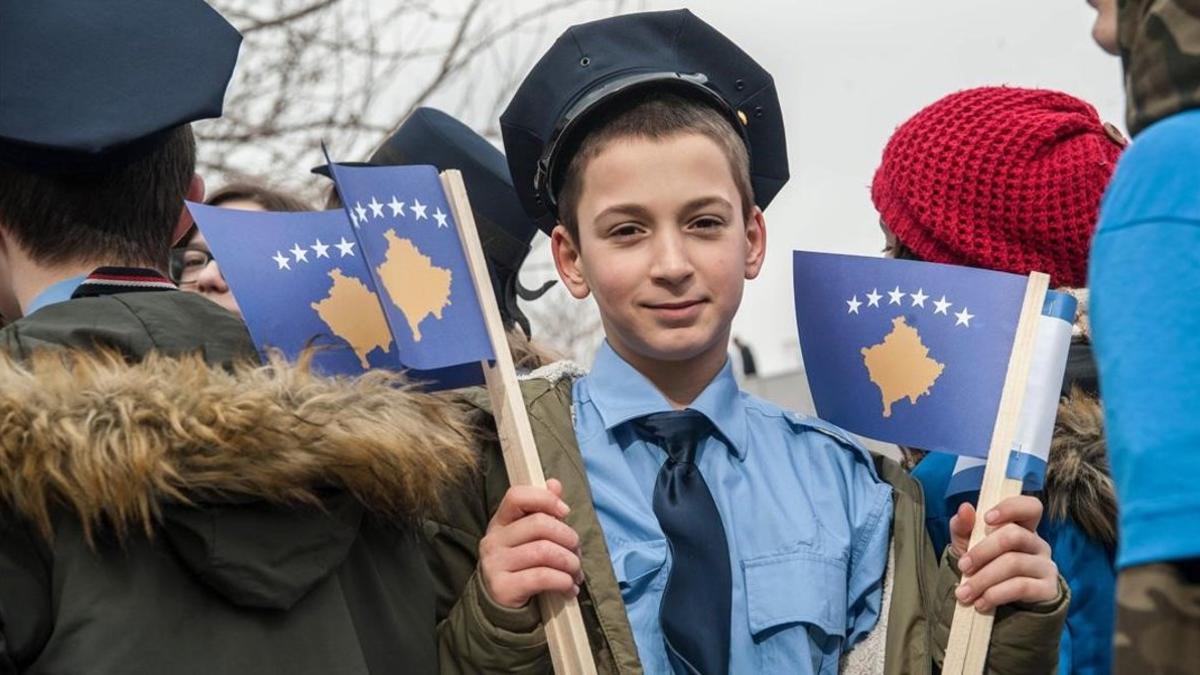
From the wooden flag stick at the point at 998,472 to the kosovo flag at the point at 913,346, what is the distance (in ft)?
0.07

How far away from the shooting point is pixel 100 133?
8.07 feet

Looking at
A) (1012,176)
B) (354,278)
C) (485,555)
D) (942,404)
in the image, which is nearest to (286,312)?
(354,278)

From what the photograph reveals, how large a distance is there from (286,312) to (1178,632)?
1.67 metres

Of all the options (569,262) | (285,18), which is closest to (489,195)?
(569,262)

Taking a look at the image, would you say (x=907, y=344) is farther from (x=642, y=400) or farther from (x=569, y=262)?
(x=569, y=262)

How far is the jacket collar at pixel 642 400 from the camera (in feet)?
9.57

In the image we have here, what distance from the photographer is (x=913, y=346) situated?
3016mm

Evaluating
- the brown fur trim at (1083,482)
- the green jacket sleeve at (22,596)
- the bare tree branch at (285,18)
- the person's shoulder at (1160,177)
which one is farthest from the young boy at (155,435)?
the bare tree branch at (285,18)

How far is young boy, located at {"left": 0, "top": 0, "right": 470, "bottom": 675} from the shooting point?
2.17m

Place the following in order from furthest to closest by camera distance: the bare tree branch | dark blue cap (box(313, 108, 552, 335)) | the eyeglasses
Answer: the bare tree branch < dark blue cap (box(313, 108, 552, 335)) < the eyeglasses

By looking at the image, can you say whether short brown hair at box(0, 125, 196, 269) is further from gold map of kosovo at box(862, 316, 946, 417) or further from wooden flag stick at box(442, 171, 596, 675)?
gold map of kosovo at box(862, 316, 946, 417)

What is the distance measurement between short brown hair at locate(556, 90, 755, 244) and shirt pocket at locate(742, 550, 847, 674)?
72 centimetres

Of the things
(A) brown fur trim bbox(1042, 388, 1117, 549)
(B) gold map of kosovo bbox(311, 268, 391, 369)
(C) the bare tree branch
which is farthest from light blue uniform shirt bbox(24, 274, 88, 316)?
(C) the bare tree branch

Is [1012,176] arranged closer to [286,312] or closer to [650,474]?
[650,474]
